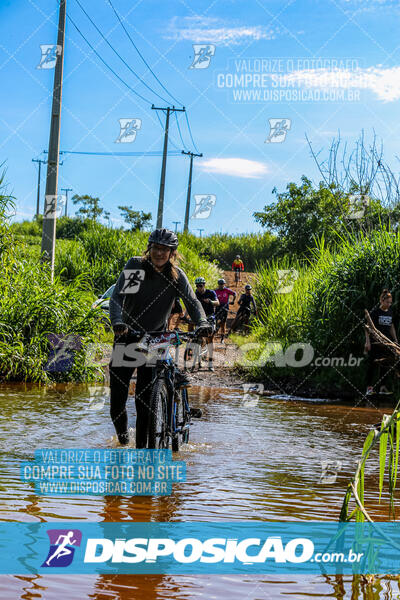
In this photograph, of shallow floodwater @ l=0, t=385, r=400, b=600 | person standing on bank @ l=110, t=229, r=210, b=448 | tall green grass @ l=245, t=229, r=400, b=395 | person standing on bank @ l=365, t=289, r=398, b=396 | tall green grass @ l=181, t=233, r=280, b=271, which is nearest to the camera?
shallow floodwater @ l=0, t=385, r=400, b=600

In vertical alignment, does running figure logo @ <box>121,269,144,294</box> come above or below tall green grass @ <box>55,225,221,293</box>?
below

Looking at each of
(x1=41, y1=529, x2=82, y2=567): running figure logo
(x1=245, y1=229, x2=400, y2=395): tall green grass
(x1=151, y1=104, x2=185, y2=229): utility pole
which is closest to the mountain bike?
(x1=41, y1=529, x2=82, y2=567): running figure logo

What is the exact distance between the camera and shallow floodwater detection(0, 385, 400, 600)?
334 cm

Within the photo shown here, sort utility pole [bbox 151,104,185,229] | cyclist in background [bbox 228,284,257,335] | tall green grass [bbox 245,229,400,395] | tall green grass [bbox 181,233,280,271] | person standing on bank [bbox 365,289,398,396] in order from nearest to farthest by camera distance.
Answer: person standing on bank [bbox 365,289,398,396] → tall green grass [bbox 245,229,400,395] → cyclist in background [bbox 228,284,257,335] → utility pole [bbox 151,104,185,229] → tall green grass [bbox 181,233,280,271]

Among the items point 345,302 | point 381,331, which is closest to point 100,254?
point 345,302

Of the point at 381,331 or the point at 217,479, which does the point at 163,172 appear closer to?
the point at 381,331

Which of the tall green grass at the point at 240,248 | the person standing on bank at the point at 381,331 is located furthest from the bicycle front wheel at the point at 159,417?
the tall green grass at the point at 240,248

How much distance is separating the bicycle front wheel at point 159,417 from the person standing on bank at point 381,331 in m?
6.32

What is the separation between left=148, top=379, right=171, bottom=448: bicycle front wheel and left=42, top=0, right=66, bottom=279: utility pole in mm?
8933

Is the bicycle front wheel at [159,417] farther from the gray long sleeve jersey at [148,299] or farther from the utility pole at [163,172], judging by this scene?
the utility pole at [163,172]

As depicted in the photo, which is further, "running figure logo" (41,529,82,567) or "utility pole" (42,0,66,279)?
"utility pole" (42,0,66,279)

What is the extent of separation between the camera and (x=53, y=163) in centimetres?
1519

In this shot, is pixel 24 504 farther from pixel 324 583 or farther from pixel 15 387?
pixel 15 387

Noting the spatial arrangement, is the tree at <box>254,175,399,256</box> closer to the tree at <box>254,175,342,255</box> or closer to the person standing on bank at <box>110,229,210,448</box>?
the tree at <box>254,175,342,255</box>
